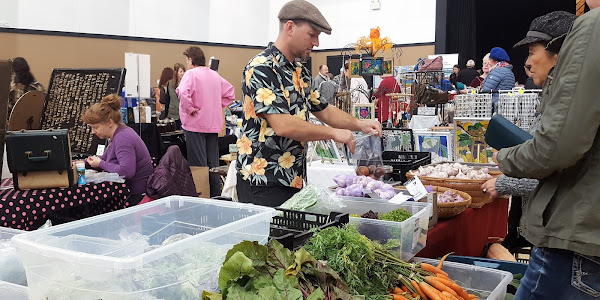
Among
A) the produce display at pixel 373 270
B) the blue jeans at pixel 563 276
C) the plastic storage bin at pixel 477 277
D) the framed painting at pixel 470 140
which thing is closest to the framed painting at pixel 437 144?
the framed painting at pixel 470 140

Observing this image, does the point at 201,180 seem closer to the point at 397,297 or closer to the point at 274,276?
the point at 397,297

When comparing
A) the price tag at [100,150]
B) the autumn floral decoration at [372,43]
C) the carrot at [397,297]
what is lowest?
the carrot at [397,297]

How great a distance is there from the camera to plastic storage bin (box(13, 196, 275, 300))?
122cm

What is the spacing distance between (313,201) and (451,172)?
1550mm

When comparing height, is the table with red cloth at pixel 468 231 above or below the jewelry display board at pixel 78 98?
below

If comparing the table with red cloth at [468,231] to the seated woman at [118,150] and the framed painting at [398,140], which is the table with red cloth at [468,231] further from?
the seated woman at [118,150]

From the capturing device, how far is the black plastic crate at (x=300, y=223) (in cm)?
176

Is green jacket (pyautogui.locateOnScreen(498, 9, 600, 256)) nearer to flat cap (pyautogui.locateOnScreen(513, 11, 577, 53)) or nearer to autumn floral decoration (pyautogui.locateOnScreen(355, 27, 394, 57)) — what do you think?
flat cap (pyautogui.locateOnScreen(513, 11, 577, 53))

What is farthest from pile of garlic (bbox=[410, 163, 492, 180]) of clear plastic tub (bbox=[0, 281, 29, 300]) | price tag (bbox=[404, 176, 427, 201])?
clear plastic tub (bbox=[0, 281, 29, 300])

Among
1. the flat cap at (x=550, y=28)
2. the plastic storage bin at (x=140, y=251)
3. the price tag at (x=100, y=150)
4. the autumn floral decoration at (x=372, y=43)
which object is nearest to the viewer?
the plastic storage bin at (x=140, y=251)

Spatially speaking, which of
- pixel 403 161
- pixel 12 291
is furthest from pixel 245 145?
pixel 403 161

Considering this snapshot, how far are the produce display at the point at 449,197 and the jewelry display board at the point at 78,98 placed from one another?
3026 mm

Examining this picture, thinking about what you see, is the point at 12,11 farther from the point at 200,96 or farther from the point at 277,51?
the point at 277,51

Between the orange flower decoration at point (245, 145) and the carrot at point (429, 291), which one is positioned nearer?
the carrot at point (429, 291)
